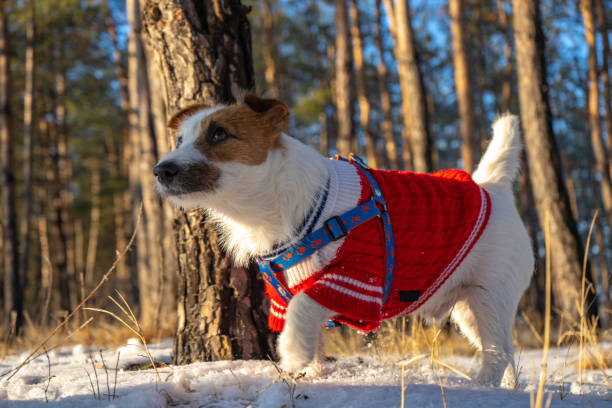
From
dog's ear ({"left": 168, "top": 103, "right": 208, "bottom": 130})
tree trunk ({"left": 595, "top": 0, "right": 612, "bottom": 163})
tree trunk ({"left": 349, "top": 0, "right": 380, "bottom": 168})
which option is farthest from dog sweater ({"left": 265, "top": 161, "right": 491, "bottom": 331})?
tree trunk ({"left": 595, "top": 0, "right": 612, "bottom": 163})

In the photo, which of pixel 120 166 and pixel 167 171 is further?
pixel 120 166

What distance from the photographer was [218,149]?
7.36 feet

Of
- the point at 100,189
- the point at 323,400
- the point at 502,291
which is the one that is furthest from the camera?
the point at 100,189

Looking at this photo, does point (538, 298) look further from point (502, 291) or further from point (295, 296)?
point (295, 296)

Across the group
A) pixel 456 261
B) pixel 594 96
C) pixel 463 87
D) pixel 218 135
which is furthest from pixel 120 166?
pixel 456 261

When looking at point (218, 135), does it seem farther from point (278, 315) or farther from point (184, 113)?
point (278, 315)

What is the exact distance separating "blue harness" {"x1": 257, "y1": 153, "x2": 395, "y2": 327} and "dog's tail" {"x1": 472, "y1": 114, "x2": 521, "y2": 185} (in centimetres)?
110

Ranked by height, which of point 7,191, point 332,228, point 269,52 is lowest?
point 332,228

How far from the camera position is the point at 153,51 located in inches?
120

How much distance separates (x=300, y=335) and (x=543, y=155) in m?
5.28

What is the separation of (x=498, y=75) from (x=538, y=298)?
11351 mm

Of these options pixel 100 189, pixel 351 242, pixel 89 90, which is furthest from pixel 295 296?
pixel 100 189

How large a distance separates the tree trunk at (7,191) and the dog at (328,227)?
28.6 ft

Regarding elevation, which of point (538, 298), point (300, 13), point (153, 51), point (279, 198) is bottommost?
point (538, 298)
